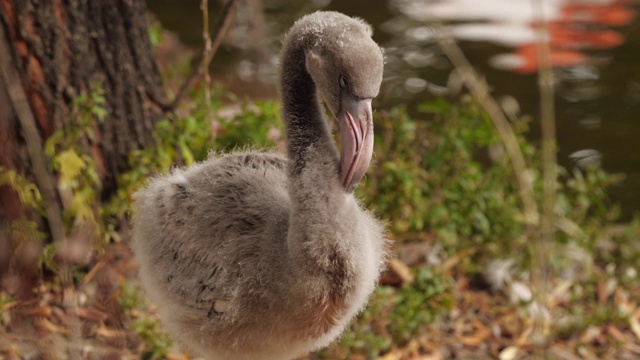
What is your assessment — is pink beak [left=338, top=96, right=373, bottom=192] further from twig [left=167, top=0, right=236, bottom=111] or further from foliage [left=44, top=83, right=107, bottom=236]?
foliage [left=44, top=83, right=107, bottom=236]

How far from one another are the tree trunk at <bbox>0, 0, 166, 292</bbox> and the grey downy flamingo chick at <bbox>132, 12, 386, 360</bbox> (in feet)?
4.18

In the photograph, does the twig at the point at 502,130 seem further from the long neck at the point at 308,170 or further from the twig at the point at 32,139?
the twig at the point at 32,139

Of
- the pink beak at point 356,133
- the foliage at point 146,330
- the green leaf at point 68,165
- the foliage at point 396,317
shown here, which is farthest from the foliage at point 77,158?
the pink beak at point 356,133

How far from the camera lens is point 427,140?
5.60 metres

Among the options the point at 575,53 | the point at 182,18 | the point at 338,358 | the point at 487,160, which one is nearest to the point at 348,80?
the point at 338,358

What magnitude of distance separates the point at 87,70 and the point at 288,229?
2.14 m

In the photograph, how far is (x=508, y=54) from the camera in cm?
875

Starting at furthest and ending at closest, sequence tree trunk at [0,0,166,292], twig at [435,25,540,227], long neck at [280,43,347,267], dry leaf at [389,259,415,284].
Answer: dry leaf at [389,259,415,284], tree trunk at [0,0,166,292], twig at [435,25,540,227], long neck at [280,43,347,267]

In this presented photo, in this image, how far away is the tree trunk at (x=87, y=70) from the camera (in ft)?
15.8

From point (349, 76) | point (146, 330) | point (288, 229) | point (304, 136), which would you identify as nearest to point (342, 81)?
point (349, 76)

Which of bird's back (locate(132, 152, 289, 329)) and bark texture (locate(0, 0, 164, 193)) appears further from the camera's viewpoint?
bark texture (locate(0, 0, 164, 193))

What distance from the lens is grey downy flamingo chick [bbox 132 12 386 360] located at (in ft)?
10.6

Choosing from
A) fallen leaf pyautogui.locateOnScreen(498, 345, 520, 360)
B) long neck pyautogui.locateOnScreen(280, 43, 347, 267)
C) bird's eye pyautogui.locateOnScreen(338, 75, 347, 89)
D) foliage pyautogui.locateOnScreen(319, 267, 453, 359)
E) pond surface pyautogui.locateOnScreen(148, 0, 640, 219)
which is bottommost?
fallen leaf pyautogui.locateOnScreen(498, 345, 520, 360)

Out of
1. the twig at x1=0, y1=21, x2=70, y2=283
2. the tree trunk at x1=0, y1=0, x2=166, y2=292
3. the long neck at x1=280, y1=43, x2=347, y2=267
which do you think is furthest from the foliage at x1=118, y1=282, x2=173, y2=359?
the long neck at x1=280, y1=43, x2=347, y2=267
